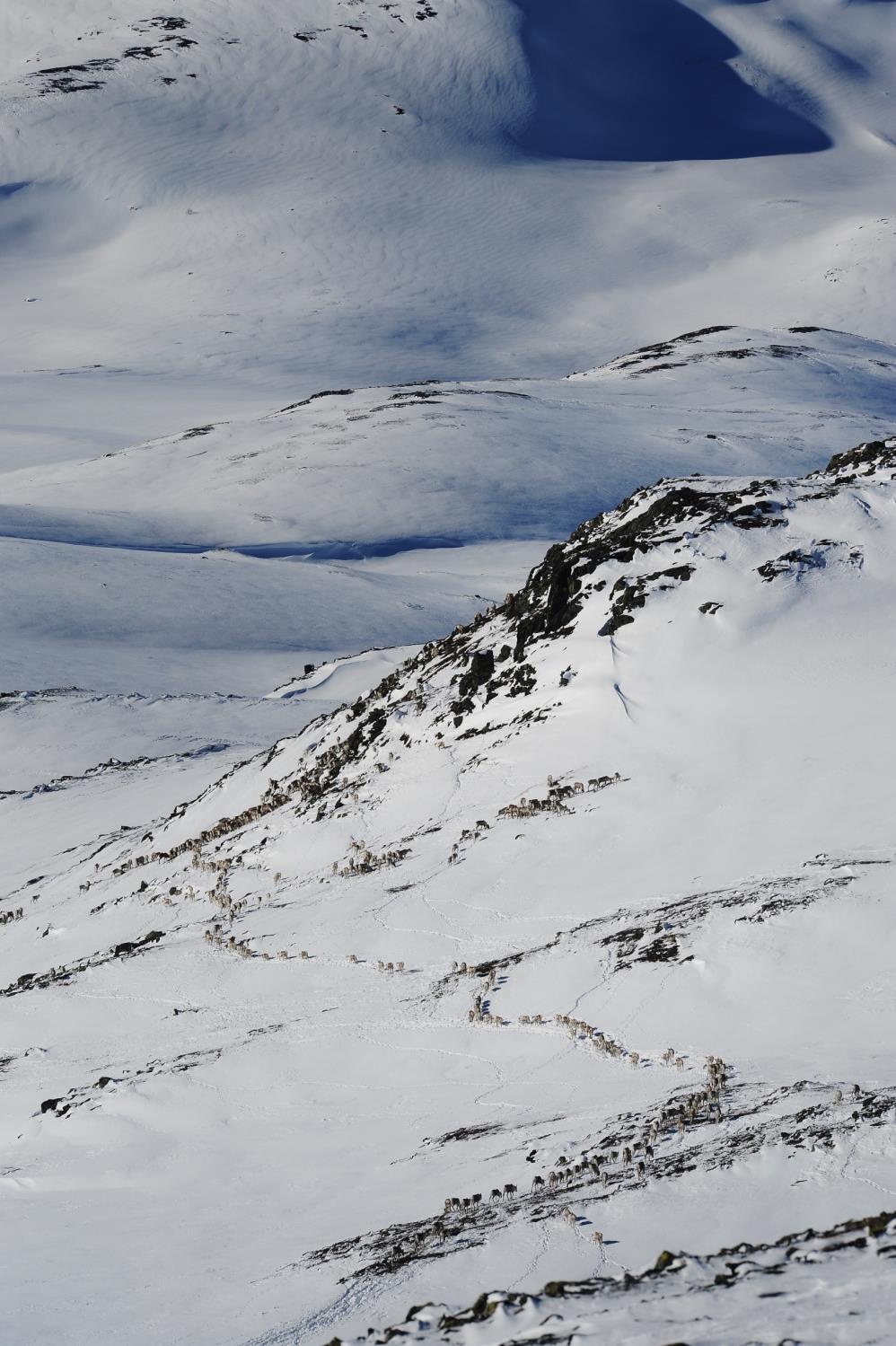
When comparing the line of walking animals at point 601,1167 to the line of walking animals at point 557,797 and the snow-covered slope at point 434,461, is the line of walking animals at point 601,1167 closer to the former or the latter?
the line of walking animals at point 557,797

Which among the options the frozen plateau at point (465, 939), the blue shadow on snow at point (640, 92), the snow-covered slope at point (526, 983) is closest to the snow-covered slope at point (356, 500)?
the frozen plateau at point (465, 939)

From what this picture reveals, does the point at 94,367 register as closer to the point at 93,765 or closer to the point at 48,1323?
the point at 93,765

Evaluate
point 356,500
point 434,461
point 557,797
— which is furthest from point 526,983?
point 434,461

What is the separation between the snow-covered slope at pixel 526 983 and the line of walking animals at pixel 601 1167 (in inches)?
1.1

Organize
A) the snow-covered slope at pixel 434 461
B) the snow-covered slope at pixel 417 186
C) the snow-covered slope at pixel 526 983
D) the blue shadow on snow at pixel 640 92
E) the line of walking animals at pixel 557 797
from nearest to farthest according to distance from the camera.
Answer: the snow-covered slope at pixel 526 983
the line of walking animals at pixel 557 797
the snow-covered slope at pixel 434 461
the snow-covered slope at pixel 417 186
the blue shadow on snow at pixel 640 92

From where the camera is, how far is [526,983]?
34.3ft

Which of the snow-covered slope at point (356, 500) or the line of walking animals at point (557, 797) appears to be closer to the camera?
the line of walking animals at point (557, 797)

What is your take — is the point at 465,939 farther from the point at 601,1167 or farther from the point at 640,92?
the point at 640,92

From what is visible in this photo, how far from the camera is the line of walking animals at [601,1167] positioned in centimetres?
694

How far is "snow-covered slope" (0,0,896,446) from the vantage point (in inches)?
4237

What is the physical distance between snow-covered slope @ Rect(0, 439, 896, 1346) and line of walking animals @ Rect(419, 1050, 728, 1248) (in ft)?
0.09

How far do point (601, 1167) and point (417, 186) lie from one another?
132m

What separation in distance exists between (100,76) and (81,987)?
14409 centimetres

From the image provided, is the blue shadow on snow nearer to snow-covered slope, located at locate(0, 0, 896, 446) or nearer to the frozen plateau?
snow-covered slope, located at locate(0, 0, 896, 446)
